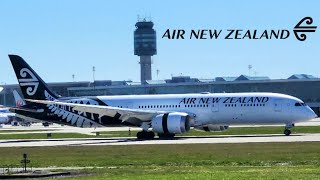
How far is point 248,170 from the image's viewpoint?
31.9 metres

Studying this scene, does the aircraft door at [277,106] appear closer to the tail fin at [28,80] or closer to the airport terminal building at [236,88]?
the tail fin at [28,80]

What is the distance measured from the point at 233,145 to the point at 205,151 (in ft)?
16.7

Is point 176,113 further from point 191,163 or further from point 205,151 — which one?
point 191,163

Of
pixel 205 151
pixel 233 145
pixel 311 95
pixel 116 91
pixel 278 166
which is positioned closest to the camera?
pixel 278 166

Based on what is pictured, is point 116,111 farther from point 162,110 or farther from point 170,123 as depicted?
point 170,123

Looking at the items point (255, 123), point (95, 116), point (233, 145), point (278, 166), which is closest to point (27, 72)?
point (95, 116)

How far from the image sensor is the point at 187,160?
3919 centimetres

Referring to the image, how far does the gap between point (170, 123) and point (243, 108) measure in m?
6.65

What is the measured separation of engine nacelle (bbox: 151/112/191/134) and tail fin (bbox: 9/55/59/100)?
1261cm

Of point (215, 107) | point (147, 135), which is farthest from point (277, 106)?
point (147, 135)

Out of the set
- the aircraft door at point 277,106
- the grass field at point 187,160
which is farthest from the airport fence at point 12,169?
the aircraft door at point 277,106

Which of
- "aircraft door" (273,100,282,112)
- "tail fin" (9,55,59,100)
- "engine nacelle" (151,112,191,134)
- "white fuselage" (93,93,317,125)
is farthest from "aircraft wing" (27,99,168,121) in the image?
"aircraft door" (273,100,282,112)

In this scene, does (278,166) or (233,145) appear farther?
(233,145)

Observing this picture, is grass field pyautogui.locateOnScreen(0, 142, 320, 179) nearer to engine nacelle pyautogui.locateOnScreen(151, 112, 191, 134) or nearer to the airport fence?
the airport fence
